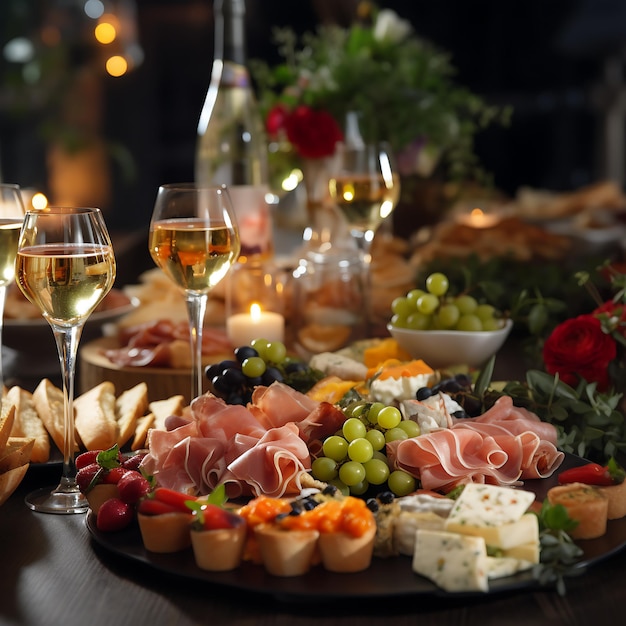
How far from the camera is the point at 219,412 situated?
117 centimetres

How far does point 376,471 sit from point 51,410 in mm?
517

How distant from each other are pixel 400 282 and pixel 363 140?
2.03 feet

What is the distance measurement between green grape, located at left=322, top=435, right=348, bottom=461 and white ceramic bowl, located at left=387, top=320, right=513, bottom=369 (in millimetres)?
560

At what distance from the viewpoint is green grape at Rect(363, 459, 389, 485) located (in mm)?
1116

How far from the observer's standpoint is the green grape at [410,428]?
1177 mm

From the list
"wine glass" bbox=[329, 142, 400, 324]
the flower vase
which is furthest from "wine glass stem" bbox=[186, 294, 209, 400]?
the flower vase

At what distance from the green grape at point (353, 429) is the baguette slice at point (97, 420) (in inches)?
14.0

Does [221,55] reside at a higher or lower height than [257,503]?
higher

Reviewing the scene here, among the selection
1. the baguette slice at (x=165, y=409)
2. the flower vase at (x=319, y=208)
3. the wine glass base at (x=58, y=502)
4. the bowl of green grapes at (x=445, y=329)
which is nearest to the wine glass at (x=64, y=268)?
the wine glass base at (x=58, y=502)

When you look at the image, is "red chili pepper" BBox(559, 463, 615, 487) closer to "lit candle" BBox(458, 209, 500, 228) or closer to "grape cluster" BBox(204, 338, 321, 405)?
"grape cluster" BBox(204, 338, 321, 405)

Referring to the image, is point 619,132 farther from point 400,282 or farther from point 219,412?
point 219,412

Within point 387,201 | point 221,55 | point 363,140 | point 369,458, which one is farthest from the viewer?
point 363,140

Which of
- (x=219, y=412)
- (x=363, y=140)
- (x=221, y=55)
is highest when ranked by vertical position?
(x=221, y=55)

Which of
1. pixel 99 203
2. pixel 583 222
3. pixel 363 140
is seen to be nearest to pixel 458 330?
pixel 363 140
